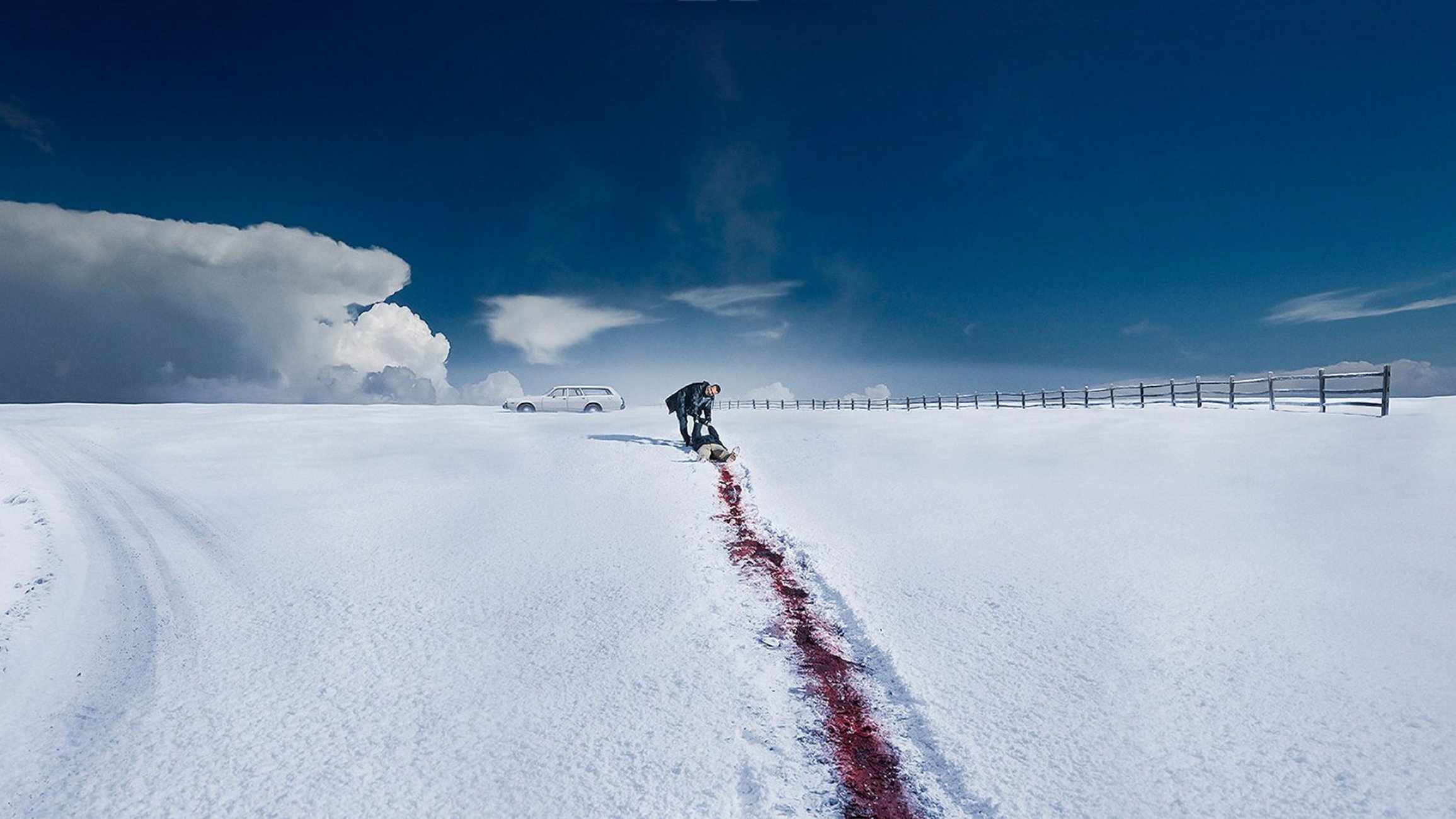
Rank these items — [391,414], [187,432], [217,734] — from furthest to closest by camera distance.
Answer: [391,414] → [187,432] → [217,734]

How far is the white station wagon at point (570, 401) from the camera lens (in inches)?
995

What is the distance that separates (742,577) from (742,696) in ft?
5.65

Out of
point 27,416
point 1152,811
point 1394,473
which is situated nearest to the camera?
point 1152,811

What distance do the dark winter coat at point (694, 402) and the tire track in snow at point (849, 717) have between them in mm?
5435

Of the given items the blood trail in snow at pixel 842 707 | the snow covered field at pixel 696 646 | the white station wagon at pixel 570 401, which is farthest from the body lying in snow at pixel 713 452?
the white station wagon at pixel 570 401

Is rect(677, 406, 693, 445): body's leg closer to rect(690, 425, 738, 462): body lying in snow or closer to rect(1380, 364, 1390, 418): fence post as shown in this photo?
rect(690, 425, 738, 462): body lying in snow

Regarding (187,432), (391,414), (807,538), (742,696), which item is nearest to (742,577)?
(807,538)

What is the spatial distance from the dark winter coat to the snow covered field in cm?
258

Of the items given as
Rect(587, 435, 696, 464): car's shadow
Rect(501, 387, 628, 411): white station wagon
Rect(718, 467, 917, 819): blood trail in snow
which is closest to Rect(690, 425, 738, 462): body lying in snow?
Rect(587, 435, 696, 464): car's shadow

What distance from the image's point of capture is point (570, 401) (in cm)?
2564

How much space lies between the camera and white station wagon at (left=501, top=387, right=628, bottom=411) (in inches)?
995

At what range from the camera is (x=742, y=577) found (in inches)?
195

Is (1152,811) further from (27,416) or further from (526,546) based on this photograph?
(27,416)

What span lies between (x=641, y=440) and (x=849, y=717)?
983cm
